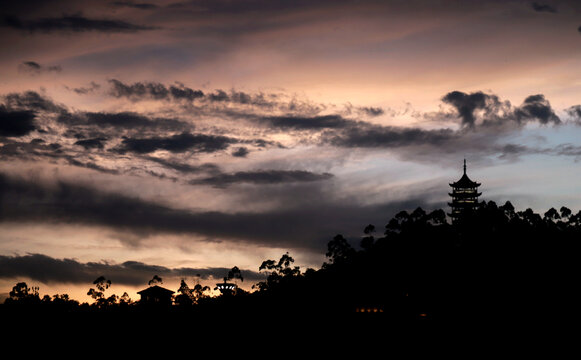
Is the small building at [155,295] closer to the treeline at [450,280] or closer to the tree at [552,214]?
the treeline at [450,280]

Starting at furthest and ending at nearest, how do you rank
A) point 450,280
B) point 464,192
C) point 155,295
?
point 464,192 → point 155,295 → point 450,280

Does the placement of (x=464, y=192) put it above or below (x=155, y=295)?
above

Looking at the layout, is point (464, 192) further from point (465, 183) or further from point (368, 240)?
point (368, 240)

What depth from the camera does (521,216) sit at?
10956cm

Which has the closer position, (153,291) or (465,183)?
(153,291)

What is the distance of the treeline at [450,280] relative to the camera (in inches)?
2431

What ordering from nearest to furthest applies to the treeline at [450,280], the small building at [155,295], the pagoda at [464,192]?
the treeline at [450,280], the small building at [155,295], the pagoda at [464,192]

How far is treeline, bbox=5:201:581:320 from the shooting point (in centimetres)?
6175

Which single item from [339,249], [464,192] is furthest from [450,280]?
[464,192]

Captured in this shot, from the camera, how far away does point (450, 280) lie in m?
71.4

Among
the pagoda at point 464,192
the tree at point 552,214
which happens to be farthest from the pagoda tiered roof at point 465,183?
A: the tree at point 552,214

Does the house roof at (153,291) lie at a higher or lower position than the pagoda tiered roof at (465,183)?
lower

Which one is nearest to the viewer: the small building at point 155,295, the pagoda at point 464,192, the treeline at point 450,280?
the treeline at point 450,280

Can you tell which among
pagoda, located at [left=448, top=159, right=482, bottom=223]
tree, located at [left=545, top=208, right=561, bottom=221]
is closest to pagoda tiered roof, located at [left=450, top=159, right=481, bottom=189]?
pagoda, located at [left=448, top=159, right=482, bottom=223]
